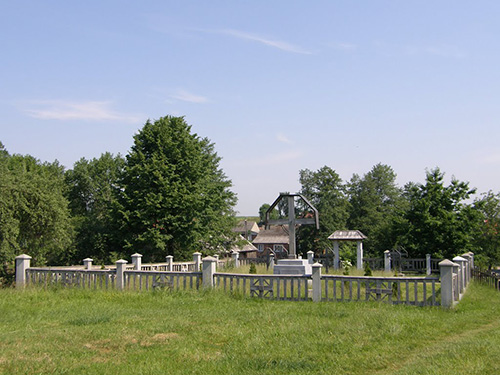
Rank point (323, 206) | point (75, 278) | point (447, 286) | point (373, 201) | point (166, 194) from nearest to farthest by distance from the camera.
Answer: point (447, 286) → point (75, 278) → point (166, 194) → point (323, 206) → point (373, 201)

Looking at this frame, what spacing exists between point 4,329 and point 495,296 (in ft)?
45.4

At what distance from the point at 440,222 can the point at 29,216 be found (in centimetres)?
2341

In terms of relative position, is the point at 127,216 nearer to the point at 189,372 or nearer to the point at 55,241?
the point at 55,241

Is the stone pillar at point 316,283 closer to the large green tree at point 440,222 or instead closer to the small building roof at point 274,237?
the large green tree at point 440,222

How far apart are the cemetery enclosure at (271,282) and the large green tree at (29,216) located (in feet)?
30.1

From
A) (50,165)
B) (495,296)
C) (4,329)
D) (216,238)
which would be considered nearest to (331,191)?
(216,238)

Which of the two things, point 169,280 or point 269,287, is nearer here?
point 269,287

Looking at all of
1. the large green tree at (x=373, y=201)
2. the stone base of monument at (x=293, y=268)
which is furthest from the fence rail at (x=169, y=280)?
the large green tree at (x=373, y=201)

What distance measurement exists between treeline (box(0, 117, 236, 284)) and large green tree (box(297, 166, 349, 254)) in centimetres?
1947

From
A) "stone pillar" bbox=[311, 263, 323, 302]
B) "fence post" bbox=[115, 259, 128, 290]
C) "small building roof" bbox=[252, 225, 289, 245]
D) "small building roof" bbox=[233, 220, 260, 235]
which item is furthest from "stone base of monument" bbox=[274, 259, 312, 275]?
"small building roof" bbox=[233, 220, 260, 235]

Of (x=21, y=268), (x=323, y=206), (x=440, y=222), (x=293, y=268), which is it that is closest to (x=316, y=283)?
(x=293, y=268)

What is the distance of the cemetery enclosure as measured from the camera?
43.6ft

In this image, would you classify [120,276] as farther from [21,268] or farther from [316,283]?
[316,283]

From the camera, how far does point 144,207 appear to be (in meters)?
31.3
